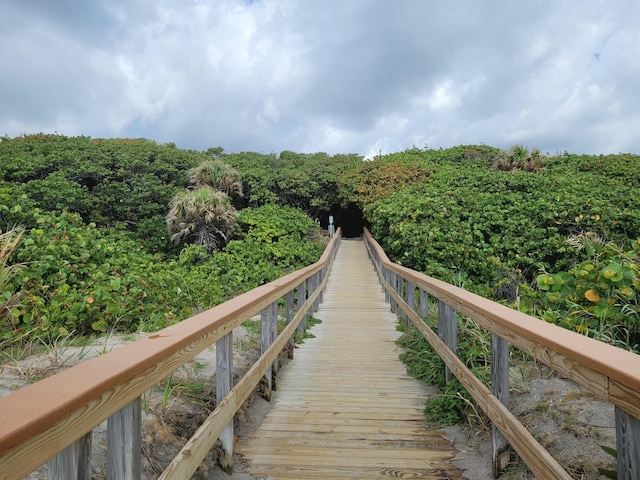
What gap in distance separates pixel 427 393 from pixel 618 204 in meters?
10.3

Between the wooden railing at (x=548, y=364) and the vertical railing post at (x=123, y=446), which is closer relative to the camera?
the wooden railing at (x=548, y=364)

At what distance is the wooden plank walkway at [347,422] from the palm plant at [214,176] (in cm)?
1280

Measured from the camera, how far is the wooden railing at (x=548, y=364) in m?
1.31

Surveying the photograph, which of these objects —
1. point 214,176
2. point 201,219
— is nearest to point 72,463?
point 201,219

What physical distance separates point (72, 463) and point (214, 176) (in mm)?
17268

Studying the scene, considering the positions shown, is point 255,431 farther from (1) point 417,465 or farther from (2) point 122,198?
(2) point 122,198

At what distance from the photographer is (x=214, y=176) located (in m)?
17.7

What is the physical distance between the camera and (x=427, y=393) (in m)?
4.05

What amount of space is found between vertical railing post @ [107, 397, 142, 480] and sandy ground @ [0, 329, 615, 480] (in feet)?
2.47

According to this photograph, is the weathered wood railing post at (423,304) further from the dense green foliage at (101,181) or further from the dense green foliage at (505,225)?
the dense green foliage at (101,181)

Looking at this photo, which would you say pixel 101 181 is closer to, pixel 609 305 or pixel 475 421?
pixel 475 421

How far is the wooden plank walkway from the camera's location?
274cm

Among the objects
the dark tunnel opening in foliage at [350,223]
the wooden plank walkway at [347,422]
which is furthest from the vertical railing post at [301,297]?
the dark tunnel opening in foliage at [350,223]

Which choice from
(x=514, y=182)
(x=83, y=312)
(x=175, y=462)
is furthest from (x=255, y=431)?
(x=514, y=182)
